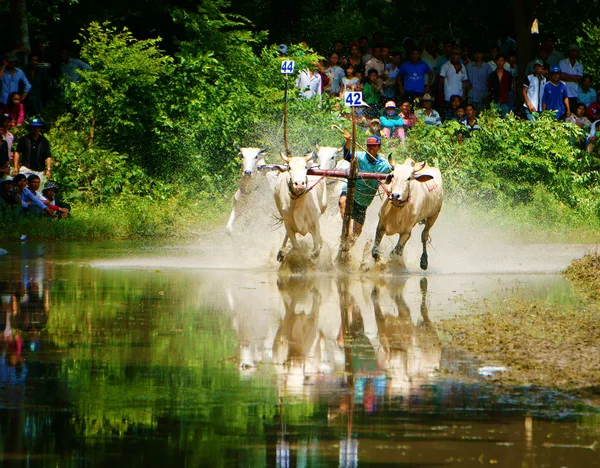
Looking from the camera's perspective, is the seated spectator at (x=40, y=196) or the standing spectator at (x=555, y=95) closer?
the seated spectator at (x=40, y=196)

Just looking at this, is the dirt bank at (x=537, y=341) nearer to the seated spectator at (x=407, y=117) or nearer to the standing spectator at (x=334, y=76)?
the seated spectator at (x=407, y=117)

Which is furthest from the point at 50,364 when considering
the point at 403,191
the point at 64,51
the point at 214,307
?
the point at 64,51

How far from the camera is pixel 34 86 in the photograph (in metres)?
23.9

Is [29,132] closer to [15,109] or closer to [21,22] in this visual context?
[15,109]

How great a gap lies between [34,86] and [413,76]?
7.81m

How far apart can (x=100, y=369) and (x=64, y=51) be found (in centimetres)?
1638

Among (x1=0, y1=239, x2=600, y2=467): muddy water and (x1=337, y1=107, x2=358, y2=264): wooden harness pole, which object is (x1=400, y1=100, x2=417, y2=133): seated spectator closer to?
(x1=337, y1=107, x2=358, y2=264): wooden harness pole

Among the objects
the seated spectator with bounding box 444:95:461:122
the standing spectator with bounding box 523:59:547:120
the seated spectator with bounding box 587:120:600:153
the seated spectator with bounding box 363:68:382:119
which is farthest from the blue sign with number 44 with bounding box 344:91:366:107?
the seated spectator with bounding box 587:120:600:153

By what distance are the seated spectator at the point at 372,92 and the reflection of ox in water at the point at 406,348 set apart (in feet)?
40.4

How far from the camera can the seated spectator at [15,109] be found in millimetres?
22938

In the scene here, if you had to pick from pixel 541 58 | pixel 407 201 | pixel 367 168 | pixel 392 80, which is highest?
pixel 541 58

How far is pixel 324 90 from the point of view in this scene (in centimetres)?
2544

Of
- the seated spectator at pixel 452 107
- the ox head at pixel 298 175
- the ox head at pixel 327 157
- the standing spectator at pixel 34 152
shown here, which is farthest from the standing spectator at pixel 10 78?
the ox head at pixel 298 175

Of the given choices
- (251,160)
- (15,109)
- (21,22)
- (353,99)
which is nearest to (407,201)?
(353,99)
